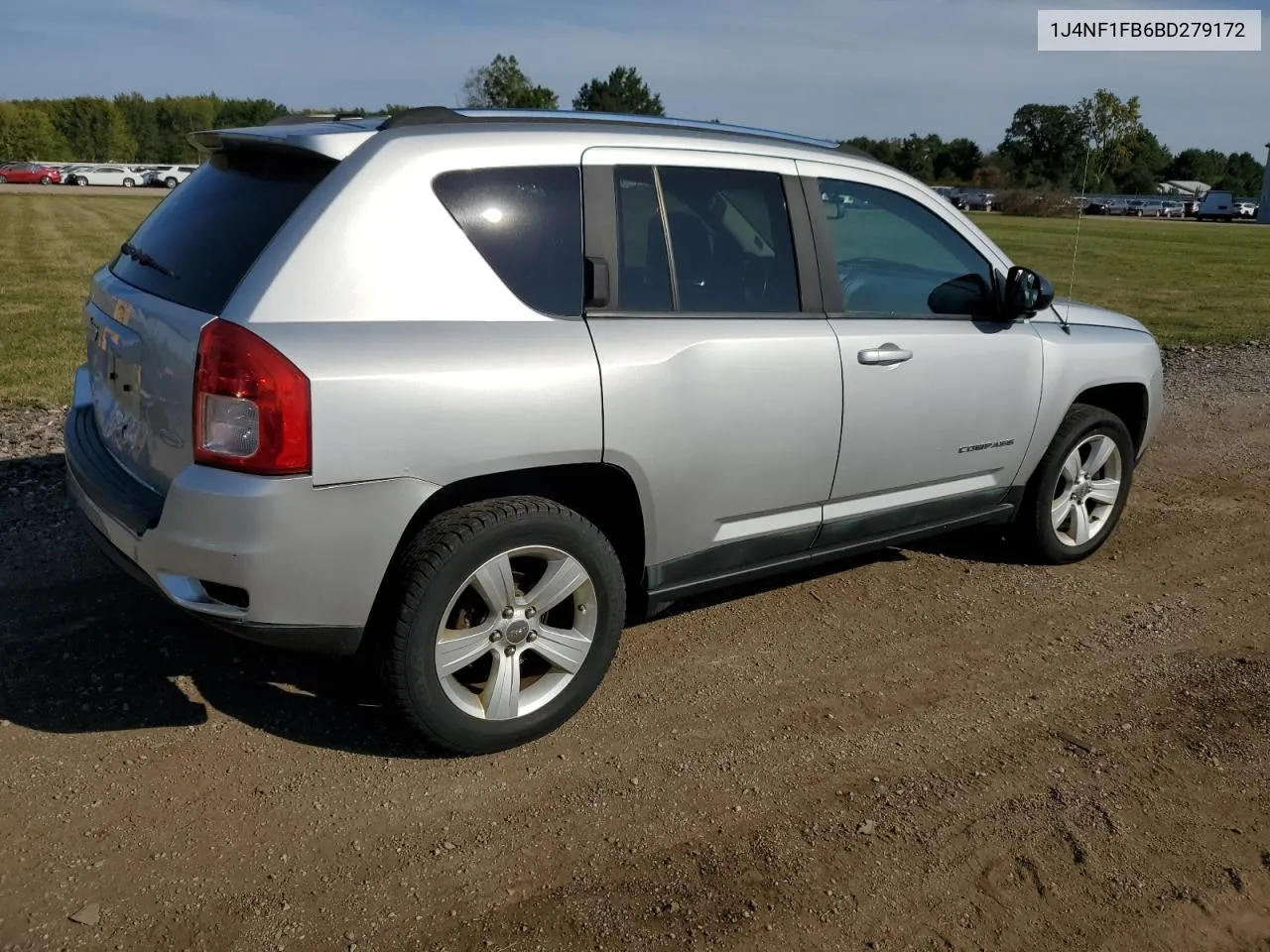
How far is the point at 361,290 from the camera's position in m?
3.07

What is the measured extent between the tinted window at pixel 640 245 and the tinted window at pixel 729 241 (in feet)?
0.17

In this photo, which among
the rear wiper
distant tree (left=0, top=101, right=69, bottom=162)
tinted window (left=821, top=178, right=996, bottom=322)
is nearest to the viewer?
the rear wiper

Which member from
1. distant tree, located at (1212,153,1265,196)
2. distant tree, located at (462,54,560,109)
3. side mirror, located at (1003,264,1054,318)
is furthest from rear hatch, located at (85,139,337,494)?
distant tree, located at (1212,153,1265,196)

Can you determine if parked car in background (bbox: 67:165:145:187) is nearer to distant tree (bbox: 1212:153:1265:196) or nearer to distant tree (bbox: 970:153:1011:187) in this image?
distant tree (bbox: 970:153:1011:187)

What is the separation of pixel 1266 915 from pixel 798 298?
7.77ft

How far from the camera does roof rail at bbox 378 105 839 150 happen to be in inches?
133

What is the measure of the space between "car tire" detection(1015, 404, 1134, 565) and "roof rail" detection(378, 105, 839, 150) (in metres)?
1.74

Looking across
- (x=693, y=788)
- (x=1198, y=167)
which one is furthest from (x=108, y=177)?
(x=1198, y=167)

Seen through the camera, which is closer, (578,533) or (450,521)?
(450,521)

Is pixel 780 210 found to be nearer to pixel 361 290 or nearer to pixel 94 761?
pixel 361 290

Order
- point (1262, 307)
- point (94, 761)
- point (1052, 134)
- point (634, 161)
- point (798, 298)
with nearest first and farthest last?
point (94, 761) → point (634, 161) → point (798, 298) → point (1262, 307) → point (1052, 134)

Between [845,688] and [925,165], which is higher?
[925,165]

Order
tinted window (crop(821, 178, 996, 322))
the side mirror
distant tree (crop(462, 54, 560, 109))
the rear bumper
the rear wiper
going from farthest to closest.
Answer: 1. distant tree (crop(462, 54, 560, 109))
2. the side mirror
3. tinted window (crop(821, 178, 996, 322))
4. the rear wiper
5. the rear bumper

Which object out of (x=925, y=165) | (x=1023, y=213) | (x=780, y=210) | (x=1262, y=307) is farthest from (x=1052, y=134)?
(x=780, y=210)
